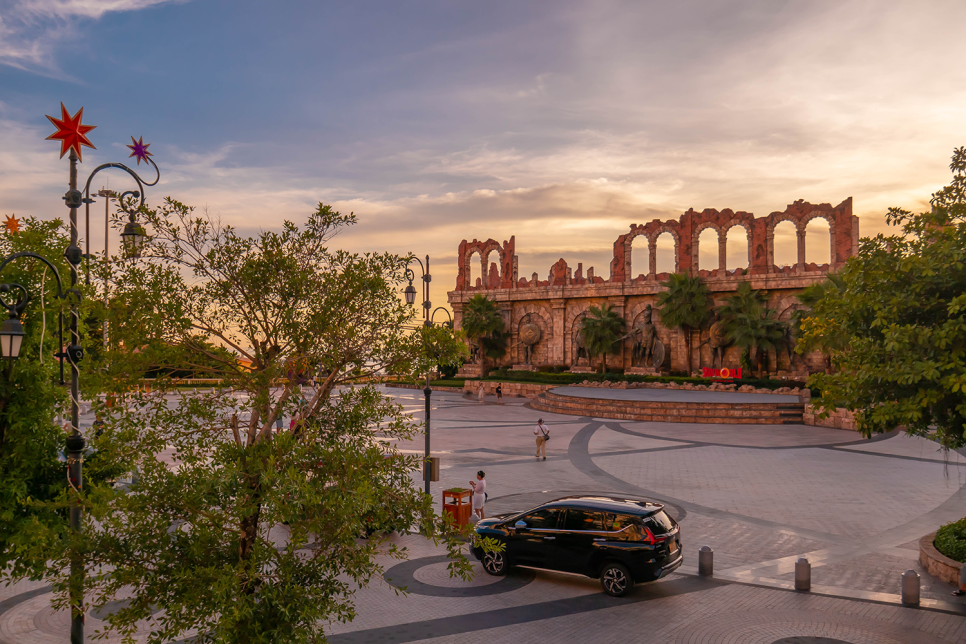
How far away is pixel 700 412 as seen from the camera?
113 ft

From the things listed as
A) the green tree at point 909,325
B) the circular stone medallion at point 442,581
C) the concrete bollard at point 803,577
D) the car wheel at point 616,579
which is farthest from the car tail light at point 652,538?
the green tree at point 909,325

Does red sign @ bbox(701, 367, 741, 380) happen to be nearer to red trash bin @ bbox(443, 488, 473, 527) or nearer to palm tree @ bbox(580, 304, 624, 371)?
palm tree @ bbox(580, 304, 624, 371)

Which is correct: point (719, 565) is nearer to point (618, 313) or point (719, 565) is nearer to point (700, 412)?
point (700, 412)

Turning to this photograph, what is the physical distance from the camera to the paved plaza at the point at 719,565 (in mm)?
9773

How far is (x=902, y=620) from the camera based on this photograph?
1001cm

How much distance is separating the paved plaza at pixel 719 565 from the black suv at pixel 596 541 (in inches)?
14.9

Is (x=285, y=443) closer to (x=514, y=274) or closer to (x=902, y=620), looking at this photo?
(x=902, y=620)

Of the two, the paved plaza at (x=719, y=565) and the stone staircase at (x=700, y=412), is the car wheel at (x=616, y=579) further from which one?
the stone staircase at (x=700, y=412)

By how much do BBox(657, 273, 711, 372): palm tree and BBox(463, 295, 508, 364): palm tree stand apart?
50.5 feet

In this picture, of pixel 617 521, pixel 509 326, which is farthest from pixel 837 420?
pixel 509 326

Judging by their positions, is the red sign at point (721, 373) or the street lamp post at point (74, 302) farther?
the red sign at point (721, 373)

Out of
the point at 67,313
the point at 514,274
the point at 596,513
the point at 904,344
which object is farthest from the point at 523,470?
the point at 514,274

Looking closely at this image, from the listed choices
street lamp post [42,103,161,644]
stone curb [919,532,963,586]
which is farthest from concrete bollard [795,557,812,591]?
street lamp post [42,103,161,644]

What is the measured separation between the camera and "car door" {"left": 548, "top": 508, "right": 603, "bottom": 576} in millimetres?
11297
